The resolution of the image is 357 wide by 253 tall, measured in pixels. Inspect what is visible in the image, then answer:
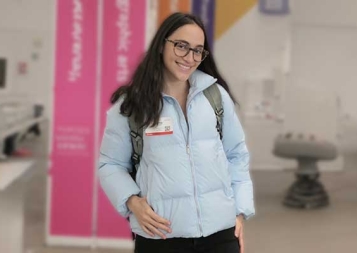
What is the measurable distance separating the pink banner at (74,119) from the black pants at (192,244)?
2.53 meters

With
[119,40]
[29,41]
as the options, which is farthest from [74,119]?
[29,41]

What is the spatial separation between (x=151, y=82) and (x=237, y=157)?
41 centimetres

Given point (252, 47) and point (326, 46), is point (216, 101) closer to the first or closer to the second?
point (252, 47)

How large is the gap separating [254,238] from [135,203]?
3.17 m

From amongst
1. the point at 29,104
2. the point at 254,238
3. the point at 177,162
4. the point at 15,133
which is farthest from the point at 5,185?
the point at 29,104

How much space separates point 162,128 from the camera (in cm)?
175

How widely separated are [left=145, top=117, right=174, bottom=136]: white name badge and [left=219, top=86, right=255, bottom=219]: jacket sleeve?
0.21 meters

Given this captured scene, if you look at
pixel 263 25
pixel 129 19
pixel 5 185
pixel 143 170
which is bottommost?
pixel 5 185

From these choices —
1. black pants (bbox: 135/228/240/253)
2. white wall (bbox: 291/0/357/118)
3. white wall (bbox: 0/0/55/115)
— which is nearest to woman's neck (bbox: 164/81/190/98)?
black pants (bbox: 135/228/240/253)

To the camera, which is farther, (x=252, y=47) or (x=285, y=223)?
(x=252, y=47)

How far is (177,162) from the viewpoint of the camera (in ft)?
5.69

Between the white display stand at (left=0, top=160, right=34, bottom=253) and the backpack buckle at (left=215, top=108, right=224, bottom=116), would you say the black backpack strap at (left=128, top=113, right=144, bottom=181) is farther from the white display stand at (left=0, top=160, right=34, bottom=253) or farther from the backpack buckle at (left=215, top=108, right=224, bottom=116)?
the white display stand at (left=0, top=160, right=34, bottom=253)

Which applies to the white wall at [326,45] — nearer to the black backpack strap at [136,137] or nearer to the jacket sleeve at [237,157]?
the jacket sleeve at [237,157]

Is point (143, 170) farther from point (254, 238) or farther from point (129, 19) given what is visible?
point (254, 238)
